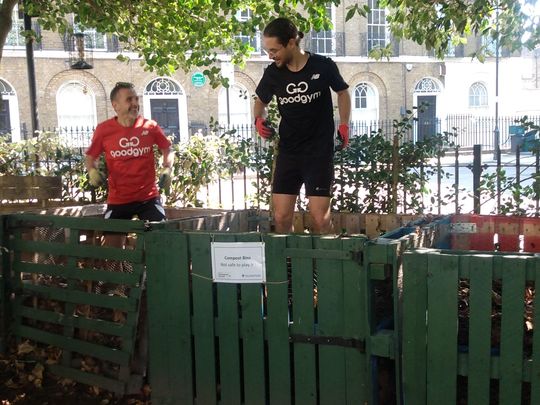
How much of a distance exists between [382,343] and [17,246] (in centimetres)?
260

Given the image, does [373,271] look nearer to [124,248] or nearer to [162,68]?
[124,248]

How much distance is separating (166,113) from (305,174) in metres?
25.9

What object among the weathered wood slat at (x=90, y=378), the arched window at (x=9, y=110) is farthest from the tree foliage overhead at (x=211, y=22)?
the arched window at (x=9, y=110)

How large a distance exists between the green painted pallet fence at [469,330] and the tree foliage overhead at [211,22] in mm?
3297

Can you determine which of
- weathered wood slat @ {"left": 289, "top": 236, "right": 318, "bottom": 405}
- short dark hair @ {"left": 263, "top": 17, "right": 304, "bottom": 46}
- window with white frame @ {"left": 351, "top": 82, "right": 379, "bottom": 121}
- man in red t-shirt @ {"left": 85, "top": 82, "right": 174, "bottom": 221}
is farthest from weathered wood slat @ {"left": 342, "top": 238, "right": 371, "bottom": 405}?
window with white frame @ {"left": 351, "top": 82, "right": 379, "bottom": 121}

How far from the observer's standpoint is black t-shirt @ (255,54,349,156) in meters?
4.39

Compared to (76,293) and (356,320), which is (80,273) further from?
(356,320)

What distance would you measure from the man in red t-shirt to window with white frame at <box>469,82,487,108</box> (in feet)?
109

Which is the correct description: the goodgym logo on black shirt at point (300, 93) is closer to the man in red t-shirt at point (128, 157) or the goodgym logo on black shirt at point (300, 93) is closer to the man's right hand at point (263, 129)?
the man's right hand at point (263, 129)

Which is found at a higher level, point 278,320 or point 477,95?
point 477,95

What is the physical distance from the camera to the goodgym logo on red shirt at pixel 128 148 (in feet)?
15.5

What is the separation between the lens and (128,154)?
4730 millimetres

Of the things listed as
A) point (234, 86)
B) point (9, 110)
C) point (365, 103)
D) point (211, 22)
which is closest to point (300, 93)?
point (211, 22)

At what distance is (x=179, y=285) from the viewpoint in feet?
10.8
